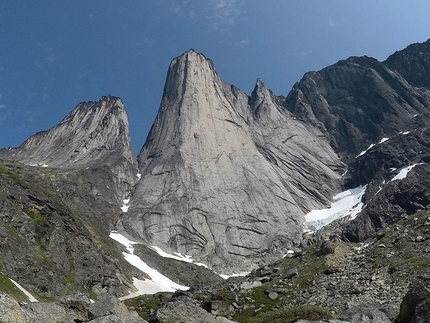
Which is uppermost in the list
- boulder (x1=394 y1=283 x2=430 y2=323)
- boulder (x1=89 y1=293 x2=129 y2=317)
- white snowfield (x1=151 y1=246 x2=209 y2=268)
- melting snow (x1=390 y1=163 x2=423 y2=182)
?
melting snow (x1=390 y1=163 x2=423 y2=182)

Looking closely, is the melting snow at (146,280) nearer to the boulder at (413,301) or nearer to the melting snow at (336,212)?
the melting snow at (336,212)

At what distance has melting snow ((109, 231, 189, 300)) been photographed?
104125 millimetres

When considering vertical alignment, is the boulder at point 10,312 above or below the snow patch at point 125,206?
below

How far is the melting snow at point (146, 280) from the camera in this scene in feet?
342

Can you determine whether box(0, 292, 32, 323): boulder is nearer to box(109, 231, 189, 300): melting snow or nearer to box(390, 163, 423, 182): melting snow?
box(109, 231, 189, 300): melting snow

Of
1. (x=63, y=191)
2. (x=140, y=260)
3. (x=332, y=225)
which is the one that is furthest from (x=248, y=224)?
(x=63, y=191)

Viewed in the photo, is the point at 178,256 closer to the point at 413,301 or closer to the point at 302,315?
the point at 302,315

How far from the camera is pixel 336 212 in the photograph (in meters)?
186

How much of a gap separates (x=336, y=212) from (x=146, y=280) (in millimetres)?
104506

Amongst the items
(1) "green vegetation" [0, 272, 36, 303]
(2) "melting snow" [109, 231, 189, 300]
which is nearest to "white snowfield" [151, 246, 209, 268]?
(2) "melting snow" [109, 231, 189, 300]

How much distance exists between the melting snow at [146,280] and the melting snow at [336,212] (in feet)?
247

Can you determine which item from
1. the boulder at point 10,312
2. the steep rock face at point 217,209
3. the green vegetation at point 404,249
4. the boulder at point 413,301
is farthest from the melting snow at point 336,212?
the boulder at point 10,312

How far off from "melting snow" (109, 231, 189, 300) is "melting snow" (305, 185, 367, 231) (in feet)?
247

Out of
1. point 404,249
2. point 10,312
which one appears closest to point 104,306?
point 10,312
